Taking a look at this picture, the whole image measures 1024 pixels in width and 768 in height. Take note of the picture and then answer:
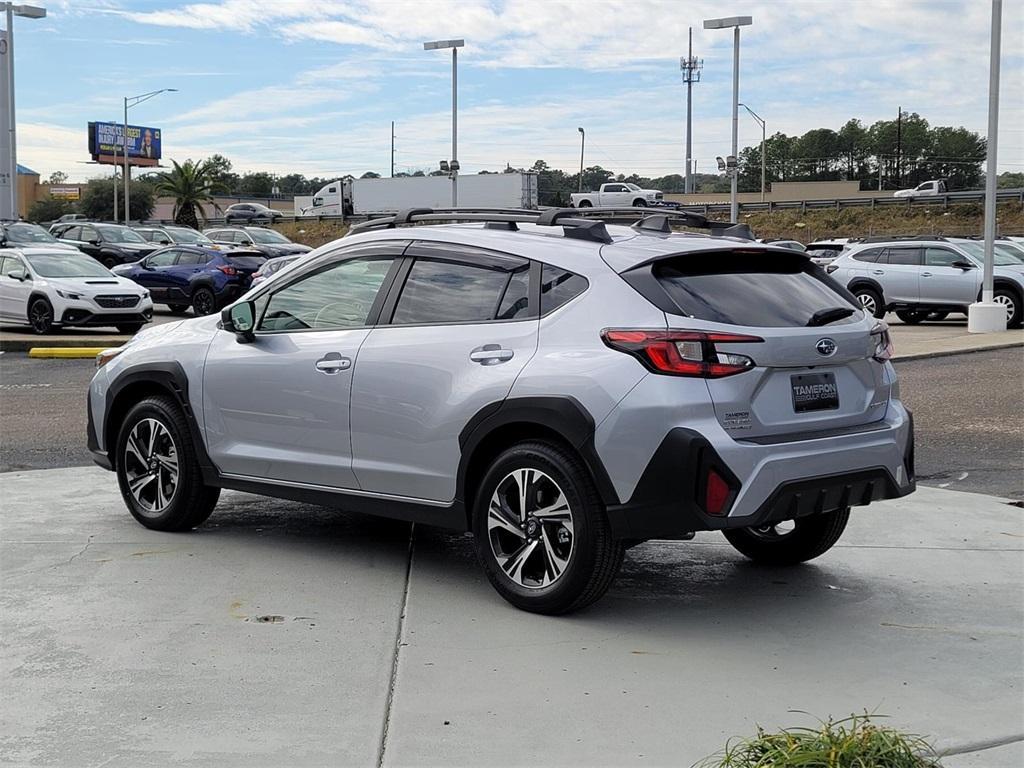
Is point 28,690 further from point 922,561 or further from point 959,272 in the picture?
point 959,272

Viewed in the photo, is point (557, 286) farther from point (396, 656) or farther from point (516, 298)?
point (396, 656)

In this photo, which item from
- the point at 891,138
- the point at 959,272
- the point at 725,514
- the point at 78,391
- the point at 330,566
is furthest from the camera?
the point at 891,138

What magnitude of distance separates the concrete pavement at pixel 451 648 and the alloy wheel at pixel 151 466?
0.21 metres

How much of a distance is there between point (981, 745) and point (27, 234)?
112 feet

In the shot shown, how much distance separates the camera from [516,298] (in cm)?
597

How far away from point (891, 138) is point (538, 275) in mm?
140437

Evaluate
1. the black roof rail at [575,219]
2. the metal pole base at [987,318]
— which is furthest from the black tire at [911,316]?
the black roof rail at [575,219]

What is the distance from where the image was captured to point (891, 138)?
137625 mm

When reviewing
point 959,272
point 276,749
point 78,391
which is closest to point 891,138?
point 959,272

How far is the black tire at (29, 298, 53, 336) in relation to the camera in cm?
2208

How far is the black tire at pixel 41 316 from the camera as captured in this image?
72.4 ft

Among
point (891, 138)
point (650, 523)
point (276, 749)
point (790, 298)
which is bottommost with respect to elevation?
point (276, 749)

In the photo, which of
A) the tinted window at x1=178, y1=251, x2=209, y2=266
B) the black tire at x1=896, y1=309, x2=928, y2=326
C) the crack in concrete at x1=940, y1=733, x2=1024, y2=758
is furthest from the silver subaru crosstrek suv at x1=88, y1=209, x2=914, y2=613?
the tinted window at x1=178, y1=251, x2=209, y2=266

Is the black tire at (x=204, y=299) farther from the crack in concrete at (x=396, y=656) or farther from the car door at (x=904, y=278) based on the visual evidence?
the crack in concrete at (x=396, y=656)
